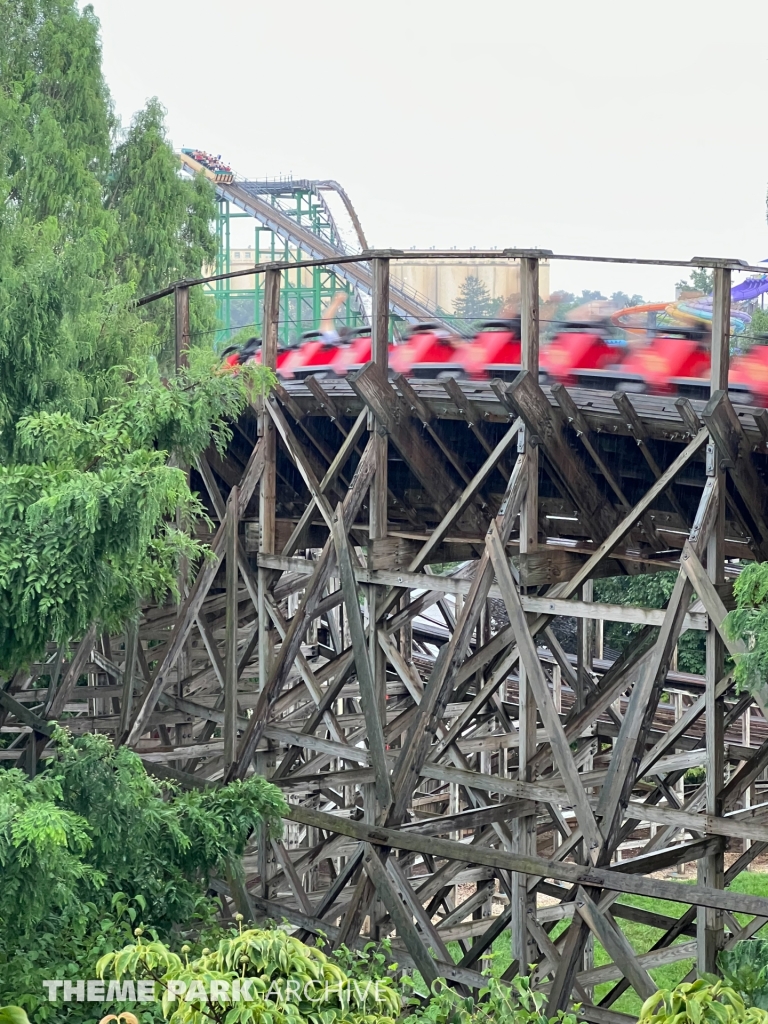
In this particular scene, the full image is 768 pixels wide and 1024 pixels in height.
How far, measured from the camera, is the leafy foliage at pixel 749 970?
231 inches

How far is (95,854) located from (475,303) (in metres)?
6.23

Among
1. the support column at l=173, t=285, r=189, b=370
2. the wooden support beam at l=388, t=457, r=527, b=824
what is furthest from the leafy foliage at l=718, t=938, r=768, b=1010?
the support column at l=173, t=285, r=189, b=370

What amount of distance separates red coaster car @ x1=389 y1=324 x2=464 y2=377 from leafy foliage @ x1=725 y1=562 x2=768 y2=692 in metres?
5.07

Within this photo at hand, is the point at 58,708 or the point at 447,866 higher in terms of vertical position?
the point at 58,708

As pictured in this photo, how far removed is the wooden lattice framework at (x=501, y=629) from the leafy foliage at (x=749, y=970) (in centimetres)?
114

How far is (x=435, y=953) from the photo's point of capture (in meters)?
10.0

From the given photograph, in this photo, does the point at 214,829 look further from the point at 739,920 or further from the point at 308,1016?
the point at 739,920

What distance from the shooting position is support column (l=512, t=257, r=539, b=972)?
9125mm

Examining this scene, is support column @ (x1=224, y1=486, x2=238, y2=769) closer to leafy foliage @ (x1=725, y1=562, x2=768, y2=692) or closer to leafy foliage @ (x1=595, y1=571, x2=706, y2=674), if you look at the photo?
leafy foliage @ (x1=725, y1=562, x2=768, y2=692)

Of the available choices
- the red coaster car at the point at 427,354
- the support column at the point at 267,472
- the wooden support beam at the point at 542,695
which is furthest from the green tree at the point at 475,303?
the wooden support beam at the point at 542,695

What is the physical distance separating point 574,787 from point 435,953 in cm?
235

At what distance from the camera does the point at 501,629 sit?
10.6 m

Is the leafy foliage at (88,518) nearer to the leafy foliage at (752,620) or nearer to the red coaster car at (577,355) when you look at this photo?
the leafy foliage at (752,620)

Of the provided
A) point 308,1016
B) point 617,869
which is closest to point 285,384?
point 617,869
